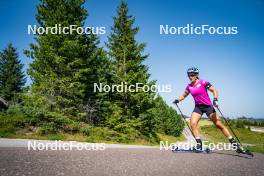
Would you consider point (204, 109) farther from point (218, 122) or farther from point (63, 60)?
point (63, 60)

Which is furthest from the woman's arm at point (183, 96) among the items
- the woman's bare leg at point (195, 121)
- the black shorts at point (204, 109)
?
the woman's bare leg at point (195, 121)

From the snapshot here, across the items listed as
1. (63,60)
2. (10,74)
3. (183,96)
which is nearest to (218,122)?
(183,96)

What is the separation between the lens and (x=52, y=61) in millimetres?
21891

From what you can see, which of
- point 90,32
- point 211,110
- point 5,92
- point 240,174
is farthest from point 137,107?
point 5,92

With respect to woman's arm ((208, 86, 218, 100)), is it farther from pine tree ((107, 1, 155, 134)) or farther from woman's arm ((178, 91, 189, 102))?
pine tree ((107, 1, 155, 134))

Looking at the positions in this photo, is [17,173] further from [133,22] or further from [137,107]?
[133,22]

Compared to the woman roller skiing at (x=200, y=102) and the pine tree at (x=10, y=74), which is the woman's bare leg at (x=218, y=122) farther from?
the pine tree at (x=10, y=74)

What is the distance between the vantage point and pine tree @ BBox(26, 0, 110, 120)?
70.5 feet

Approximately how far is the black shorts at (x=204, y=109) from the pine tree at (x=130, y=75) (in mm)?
17768

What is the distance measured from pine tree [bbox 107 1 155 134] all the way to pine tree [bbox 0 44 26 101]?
29103 mm

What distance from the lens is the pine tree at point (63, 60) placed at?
21.5 meters

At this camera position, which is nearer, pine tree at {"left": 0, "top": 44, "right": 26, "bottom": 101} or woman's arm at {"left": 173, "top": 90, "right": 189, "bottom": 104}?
woman's arm at {"left": 173, "top": 90, "right": 189, "bottom": 104}

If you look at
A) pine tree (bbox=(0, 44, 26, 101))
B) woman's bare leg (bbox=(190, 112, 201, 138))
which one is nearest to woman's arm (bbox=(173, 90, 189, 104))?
woman's bare leg (bbox=(190, 112, 201, 138))

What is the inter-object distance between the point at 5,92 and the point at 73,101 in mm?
32781
